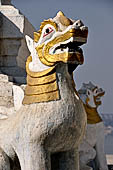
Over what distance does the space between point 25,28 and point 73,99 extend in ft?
5.44

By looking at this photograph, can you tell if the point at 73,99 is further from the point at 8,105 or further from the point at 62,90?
the point at 8,105

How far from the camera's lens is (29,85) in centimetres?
236

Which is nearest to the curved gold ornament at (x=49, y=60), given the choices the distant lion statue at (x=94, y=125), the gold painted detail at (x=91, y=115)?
the distant lion statue at (x=94, y=125)

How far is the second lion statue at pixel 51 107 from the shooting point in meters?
2.20

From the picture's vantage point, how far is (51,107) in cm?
222

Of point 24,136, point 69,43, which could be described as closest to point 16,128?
point 24,136

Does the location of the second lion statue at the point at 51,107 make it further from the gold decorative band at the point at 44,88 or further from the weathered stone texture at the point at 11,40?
the weathered stone texture at the point at 11,40

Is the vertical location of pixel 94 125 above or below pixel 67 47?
below

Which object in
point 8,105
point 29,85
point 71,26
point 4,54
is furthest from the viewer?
point 4,54

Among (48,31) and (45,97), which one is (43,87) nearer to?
(45,97)

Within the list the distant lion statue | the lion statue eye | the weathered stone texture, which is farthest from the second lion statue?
the distant lion statue

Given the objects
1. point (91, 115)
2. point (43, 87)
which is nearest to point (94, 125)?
point (91, 115)

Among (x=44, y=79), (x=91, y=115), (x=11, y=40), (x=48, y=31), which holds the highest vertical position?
(x=11, y=40)

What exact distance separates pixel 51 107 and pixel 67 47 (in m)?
0.39
